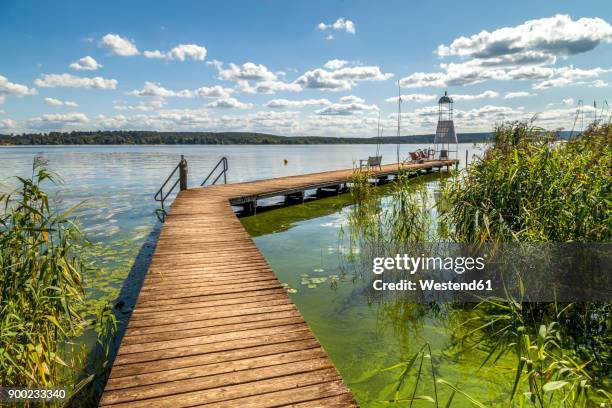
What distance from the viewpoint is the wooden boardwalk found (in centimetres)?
293

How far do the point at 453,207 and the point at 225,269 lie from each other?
385 cm

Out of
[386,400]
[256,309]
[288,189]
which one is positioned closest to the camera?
[386,400]

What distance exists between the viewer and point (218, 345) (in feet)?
12.0

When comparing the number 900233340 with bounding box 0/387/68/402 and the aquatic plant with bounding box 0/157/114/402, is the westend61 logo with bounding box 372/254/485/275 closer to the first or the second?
the aquatic plant with bounding box 0/157/114/402

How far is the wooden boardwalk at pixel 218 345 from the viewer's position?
2930 millimetres

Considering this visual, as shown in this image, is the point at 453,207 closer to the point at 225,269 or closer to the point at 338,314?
the point at 338,314

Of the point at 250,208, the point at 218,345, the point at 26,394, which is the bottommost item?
the point at 250,208

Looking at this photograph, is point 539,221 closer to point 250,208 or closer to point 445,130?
point 250,208

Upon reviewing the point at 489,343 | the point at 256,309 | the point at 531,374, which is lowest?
the point at 489,343

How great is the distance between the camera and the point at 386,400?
3979 millimetres

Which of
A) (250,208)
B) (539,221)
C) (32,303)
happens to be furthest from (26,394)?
(250,208)

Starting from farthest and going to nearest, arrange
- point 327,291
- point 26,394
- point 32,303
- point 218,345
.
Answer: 1. point 327,291
2. point 32,303
3. point 218,345
4. point 26,394

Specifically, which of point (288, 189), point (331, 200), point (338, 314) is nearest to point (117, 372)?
point (338, 314)

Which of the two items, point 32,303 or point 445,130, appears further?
point 445,130
